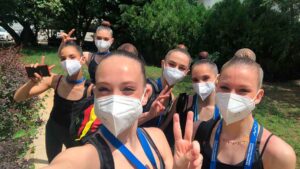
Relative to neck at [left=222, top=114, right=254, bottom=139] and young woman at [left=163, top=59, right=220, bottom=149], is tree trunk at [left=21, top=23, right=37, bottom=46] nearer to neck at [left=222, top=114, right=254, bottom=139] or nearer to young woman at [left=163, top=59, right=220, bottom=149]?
young woman at [left=163, top=59, right=220, bottom=149]

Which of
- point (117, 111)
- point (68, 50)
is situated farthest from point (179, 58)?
point (117, 111)

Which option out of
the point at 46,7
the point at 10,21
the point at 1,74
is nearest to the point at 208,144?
the point at 1,74

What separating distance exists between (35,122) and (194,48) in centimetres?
1200

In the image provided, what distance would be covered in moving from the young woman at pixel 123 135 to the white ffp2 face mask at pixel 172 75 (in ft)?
6.34

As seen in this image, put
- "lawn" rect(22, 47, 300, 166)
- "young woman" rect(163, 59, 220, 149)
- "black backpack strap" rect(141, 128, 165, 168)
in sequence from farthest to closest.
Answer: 1. "lawn" rect(22, 47, 300, 166)
2. "young woman" rect(163, 59, 220, 149)
3. "black backpack strap" rect(141, 128, 165, 168)

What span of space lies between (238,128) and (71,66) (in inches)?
91.5

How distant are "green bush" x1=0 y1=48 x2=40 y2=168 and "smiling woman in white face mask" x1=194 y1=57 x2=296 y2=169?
230 centimetres

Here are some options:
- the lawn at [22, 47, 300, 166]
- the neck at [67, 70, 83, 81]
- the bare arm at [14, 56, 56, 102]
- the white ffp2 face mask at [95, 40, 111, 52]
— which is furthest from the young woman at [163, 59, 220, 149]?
the lawn at [22, 47, 300, 166]

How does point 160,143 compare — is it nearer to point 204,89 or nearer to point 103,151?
point 103,151

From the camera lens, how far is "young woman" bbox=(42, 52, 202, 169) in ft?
6.82

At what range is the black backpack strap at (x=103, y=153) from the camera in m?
2.15

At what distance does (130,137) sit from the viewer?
2373 mm

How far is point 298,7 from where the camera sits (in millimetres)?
A: 14453

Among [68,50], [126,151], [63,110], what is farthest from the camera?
[68,50]
